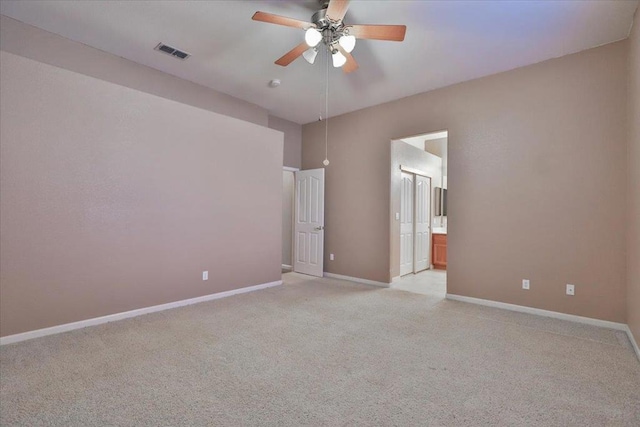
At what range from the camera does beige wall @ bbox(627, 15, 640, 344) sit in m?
2.67

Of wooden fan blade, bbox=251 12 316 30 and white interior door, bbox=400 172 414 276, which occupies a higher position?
wooden fan blade, bbox=251 12 316 30

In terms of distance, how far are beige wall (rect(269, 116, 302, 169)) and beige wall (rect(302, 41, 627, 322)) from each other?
210 cm

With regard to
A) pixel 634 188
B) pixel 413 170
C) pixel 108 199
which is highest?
pixel 413 170

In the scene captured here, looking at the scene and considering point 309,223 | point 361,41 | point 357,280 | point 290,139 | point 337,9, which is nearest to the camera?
point 337,9

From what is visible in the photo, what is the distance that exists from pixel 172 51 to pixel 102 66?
2.87ft

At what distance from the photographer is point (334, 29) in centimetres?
290

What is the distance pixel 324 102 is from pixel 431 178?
315 cm

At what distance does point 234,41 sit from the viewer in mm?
3461

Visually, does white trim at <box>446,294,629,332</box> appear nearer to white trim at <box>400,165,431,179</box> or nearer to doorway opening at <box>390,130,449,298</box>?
doorway opening at <box>390,130,449,298</box>

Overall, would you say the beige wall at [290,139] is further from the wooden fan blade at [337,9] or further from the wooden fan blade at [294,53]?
the wooden fan blade at [337,9]

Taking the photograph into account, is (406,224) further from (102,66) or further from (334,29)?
(102,66)

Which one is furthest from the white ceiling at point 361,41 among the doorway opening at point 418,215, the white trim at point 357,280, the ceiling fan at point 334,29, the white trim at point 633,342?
the white trim at point 357,280

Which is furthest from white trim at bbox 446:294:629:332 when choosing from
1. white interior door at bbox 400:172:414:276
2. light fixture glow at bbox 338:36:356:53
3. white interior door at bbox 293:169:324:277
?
light fixture glow at bbox 338:36:356:53

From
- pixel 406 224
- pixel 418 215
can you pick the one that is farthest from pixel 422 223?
pixel 406 224
